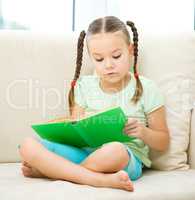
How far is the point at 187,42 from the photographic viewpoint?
62.4 inches

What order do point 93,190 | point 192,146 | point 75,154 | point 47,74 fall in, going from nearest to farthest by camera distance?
point 93,190, point 75,154, point 192,146, point 47,74

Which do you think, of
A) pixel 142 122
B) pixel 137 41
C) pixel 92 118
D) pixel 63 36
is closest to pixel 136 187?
pixel 92 118

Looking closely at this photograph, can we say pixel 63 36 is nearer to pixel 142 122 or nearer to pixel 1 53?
pixel 1 53

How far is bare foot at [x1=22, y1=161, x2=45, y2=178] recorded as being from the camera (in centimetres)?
132

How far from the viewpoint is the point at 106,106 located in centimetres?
150

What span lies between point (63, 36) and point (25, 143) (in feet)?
1.60

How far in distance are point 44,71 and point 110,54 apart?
301 mm

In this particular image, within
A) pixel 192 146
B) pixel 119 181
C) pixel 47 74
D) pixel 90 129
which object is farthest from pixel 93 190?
pixel 47 74

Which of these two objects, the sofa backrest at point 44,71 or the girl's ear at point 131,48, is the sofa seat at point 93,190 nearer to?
the sofa backrest at point 44,71

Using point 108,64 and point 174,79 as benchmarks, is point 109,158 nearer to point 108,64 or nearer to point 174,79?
point 108,64

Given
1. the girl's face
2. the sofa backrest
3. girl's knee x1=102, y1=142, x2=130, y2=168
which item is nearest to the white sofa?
the sofa backrest

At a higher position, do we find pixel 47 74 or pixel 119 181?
pixel 47 74

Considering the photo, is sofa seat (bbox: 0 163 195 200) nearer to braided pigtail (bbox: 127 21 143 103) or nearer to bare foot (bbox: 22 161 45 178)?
bare foot (bbox: 22 161 45 178)

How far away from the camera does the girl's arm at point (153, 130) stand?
136cm
